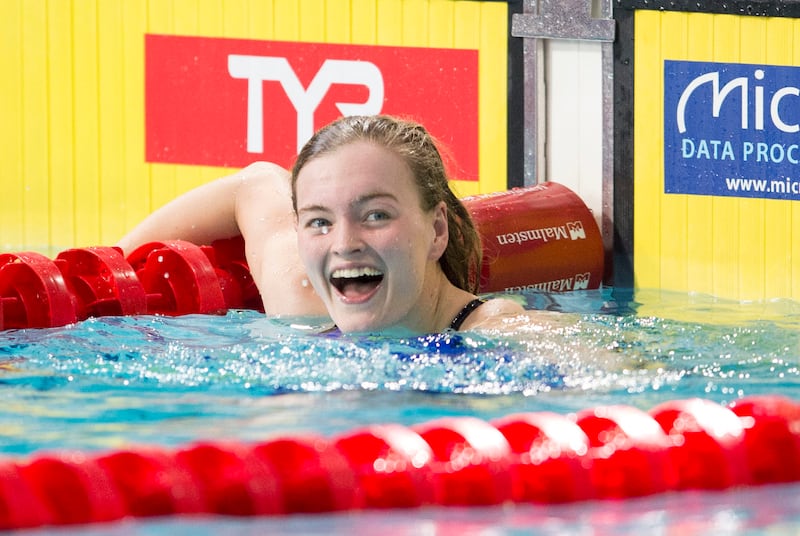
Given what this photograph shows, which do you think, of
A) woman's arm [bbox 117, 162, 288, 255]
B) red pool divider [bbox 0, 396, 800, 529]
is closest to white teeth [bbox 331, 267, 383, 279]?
red pool divider [bbox 0, 396, 800, 529]

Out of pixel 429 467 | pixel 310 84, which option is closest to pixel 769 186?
pixel 310 84

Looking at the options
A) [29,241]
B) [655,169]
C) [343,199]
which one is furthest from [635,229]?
[343,199]

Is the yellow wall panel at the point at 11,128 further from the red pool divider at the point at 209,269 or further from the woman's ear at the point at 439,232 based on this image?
the woman's ear at the point at 439,232

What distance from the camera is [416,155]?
3414 mm

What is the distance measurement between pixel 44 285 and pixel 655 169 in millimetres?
3353

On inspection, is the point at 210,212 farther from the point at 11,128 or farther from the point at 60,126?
the point at 11,128

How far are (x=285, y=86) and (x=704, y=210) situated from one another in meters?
2.18

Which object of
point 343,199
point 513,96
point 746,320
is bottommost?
point 746,320

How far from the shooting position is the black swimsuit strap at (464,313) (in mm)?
3441

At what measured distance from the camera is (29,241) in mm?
6582

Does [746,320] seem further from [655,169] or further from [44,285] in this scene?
[44,285]

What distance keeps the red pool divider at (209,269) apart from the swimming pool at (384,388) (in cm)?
45

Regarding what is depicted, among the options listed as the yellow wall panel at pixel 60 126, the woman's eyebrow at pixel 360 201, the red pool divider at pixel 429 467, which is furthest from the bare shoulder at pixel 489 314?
the yellow wall panel at pixel 60 126

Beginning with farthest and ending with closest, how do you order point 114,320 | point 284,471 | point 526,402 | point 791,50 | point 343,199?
point 791,50
point 114,320
point 343,199
point 526,402
point 284,471
